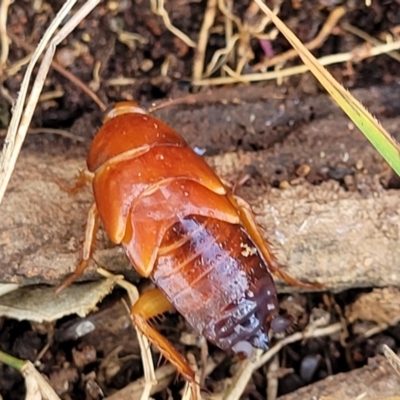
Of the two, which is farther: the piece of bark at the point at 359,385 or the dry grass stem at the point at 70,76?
the dry grass stem at the point at 70,76

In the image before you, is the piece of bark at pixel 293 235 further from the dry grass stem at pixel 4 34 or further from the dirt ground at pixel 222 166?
the dry grass stem at pixel 4 34

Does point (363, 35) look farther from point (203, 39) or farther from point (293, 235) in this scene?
point (293, 235)

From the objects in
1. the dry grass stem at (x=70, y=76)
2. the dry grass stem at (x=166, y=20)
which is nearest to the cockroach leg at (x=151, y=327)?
the dry grass stem at (x=70, y=76)

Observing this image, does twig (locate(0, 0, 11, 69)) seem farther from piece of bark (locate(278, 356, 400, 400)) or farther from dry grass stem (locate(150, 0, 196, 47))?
piece of bark (locate(278, 356, 400, 400))

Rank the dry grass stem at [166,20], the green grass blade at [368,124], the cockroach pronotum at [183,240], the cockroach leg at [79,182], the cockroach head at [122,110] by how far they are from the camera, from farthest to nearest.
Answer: the dry grass stem at [166,20]
the cockroach head at [122,110]
the cockroach leg at [79,182]
the cockroach pronotum at [183,240]
the green grass blade at [368,124]

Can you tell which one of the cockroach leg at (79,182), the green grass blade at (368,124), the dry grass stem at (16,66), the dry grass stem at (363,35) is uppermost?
the dry grass stem at (16,66)

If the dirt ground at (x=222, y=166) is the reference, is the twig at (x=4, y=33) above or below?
above

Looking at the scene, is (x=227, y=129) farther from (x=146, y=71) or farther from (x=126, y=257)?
(x=126, y=257)

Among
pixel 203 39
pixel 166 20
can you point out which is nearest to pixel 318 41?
pixel 203 39
